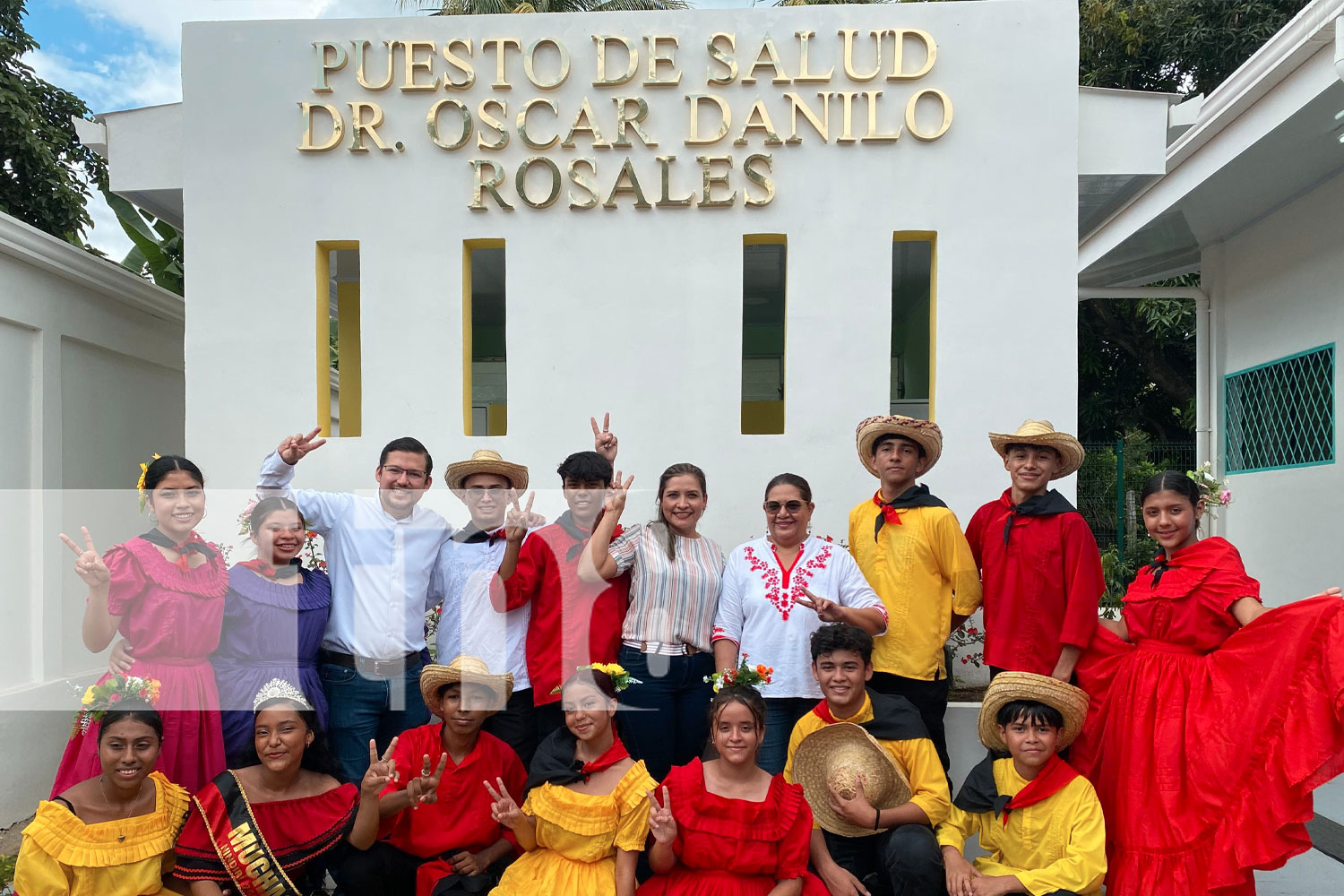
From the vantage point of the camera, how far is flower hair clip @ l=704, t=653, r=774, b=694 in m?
3.55

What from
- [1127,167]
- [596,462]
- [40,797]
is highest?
[1127,167]

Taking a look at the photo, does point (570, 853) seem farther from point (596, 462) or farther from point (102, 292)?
point (102, 292)

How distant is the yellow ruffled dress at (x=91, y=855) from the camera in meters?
3.25

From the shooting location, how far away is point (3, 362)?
5.42m

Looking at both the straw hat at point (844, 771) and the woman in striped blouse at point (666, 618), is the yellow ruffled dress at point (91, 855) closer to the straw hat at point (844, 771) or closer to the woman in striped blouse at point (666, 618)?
the woman in striped blouse at point (666, 618)

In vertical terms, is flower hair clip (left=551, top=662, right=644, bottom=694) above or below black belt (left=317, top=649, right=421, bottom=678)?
above

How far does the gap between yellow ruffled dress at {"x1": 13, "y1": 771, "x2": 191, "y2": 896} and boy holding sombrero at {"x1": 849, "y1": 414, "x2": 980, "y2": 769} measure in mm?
2585

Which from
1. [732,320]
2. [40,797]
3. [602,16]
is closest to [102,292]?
[40,797]

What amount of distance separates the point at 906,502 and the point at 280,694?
2.41 meters

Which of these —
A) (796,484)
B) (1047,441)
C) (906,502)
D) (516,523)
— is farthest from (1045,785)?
(516,523)

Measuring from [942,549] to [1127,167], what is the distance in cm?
326

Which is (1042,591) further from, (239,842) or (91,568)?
(91,568)

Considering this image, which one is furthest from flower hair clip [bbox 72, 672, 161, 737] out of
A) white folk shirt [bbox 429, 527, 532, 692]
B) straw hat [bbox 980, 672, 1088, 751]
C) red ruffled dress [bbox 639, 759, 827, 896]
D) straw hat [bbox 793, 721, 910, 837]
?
straw hat [bbox 980, 672, 1088, 751]

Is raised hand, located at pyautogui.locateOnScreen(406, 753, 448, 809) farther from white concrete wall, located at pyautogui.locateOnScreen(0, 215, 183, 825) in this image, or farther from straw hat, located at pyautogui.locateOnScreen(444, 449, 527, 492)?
white concrete wall, located at pyautogui.locateOnScreen(0, 215, 183, 825)
